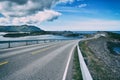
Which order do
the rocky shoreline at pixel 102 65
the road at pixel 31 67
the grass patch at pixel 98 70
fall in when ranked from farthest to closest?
the rocky shoreline at pixel 102 65, the grass patch at pixel 98 70, the road at pixel 31 67

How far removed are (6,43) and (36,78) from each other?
20.6m

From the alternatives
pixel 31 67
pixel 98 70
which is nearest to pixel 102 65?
pixel 98 70

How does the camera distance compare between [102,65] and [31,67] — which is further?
[102,65]

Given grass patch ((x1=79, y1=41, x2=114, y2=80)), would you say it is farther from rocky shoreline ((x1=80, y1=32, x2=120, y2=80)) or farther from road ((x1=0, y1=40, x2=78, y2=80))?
road ((x1=0, y1=40, x2=78, y2=80))

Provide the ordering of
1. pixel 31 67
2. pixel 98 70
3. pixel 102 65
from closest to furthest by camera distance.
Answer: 1. pixel 31 67
2. pixel 98 70
3. pixel 102 65

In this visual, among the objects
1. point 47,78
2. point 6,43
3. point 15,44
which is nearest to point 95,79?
point 47,78

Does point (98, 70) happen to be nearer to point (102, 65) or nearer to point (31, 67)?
point (102, 65)

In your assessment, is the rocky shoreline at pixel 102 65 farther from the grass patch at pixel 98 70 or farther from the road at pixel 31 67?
the road at pixel 31 67

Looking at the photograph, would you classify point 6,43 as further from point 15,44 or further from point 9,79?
point 9,79

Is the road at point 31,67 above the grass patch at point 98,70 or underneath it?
above

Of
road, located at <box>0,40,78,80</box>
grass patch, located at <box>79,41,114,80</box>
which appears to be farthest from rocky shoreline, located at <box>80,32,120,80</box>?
road, located at <box>0,40,78,80</box>

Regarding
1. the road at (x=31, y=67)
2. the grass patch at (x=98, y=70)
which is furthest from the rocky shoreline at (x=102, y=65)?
the road at (x=31, y=67)

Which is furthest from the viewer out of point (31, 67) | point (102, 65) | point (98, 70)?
point (102, 65)

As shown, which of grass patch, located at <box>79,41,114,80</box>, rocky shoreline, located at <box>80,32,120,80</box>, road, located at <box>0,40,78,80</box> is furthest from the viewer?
rocky shoreline, located at <box>80,32,120,80</box>
